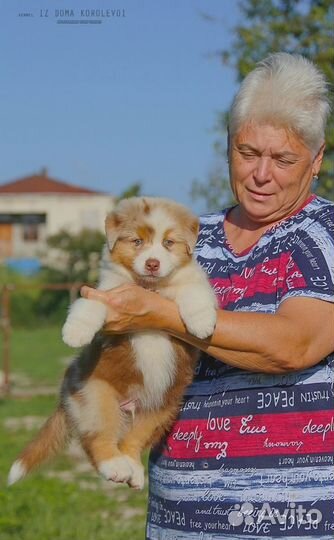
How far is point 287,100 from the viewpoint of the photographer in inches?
129

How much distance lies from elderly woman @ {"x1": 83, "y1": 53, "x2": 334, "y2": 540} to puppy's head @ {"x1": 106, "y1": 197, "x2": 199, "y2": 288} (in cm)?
19

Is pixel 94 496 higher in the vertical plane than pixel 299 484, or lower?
lower

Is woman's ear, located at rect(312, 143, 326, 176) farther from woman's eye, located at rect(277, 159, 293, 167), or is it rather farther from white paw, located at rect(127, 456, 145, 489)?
white paw, located at rect(127, 456, 145, 489)

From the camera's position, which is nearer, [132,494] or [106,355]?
[106,355]

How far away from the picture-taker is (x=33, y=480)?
800 centimetres

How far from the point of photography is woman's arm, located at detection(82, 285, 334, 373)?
9.74 feet

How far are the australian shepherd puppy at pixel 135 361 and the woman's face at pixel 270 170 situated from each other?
0.73 feet

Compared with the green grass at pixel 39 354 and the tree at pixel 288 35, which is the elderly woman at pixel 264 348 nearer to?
the tree at pixel 288 35

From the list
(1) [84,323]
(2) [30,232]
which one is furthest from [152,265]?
(2) [30,232]

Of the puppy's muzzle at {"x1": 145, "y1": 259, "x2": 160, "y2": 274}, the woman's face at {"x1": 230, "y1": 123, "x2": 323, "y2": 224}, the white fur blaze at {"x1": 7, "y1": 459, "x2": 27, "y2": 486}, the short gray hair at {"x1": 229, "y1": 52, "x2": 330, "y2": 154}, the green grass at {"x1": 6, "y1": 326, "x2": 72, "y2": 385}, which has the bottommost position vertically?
the green grass at {"x1": 6, "y1": 326, "x2": 72, "y2": 385}

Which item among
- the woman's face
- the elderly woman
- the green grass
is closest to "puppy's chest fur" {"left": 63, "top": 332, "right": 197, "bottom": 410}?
the elderly woman

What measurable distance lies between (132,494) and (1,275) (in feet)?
90.5

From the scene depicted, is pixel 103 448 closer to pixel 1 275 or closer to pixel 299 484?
pixel 299 484

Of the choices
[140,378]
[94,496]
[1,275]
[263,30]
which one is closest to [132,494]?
[94,496]
